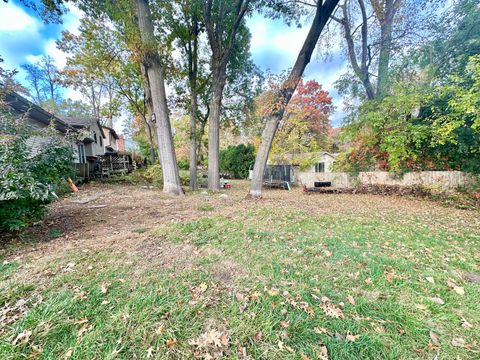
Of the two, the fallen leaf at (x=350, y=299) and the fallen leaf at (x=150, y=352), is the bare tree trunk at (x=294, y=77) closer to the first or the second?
the fallen leaf at (x=350, y=299)

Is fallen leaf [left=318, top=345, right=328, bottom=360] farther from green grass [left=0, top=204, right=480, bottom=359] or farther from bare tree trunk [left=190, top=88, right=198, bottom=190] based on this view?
bare tree trunk [left=190, top=88, right=198, bottom=190]

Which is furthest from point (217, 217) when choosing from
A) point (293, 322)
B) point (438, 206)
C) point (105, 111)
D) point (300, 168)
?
point (105, 111)

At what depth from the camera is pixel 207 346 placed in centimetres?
148

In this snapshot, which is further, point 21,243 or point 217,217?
point 217,217

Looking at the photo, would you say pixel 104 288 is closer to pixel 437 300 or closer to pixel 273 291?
pixel 273 291

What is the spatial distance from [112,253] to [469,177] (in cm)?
1134

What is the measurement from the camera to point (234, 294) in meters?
2.01

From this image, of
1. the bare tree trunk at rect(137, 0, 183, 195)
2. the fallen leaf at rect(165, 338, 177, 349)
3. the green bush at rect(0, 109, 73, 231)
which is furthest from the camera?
the bare tree trunk at rect(137, 0, 183, 195)

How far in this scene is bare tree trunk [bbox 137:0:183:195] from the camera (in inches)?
241

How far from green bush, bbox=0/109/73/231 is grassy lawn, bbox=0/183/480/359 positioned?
1.49 ft

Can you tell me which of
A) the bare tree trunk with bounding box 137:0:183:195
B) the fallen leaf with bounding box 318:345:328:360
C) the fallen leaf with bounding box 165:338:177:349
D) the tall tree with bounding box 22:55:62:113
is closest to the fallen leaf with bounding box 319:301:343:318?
the fallen leaf with bounding box 318:345:328:360

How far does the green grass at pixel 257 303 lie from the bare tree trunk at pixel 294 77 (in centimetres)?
393

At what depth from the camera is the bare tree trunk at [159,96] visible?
6113mm

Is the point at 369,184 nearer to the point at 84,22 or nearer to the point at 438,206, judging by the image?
the point at 438,206
